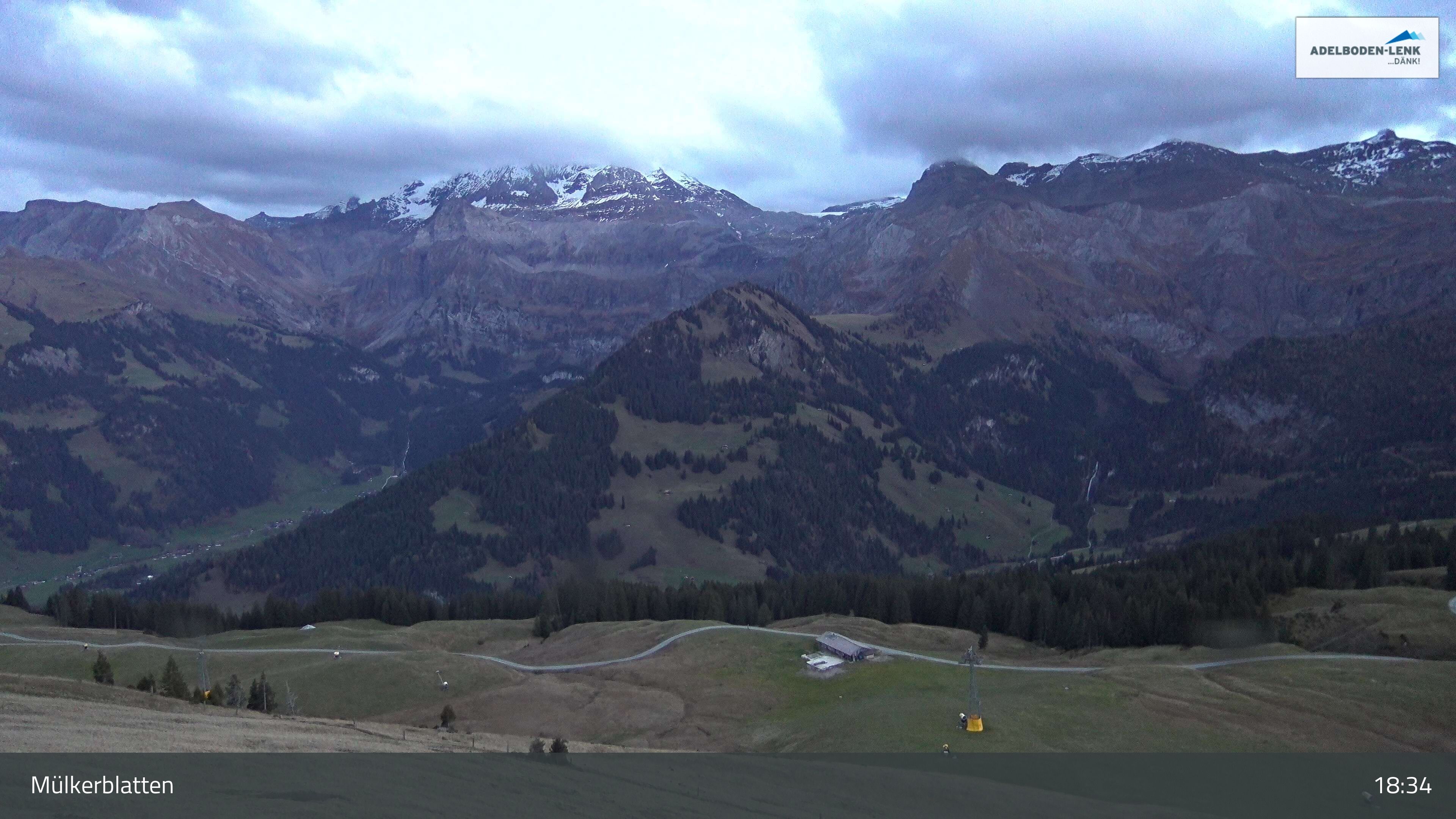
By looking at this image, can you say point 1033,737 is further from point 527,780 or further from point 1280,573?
point 1280,573

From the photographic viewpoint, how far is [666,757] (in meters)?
81.7

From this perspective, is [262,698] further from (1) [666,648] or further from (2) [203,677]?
(1) [666,648]

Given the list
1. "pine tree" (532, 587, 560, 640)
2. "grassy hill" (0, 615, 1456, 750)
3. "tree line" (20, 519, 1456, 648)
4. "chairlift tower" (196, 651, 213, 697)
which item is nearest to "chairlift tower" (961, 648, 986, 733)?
"grassy hill" (0, 615, 1456, 750)

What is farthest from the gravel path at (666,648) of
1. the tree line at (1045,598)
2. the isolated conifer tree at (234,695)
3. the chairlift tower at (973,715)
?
the chairlift tower at (973,715)

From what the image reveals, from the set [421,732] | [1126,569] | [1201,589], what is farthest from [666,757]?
[1126,569]

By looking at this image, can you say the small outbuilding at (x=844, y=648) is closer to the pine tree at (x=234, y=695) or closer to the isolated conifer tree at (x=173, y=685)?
the pine tree at (x=234, y=695)

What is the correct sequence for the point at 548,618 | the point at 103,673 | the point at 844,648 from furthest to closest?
the point at 548,618 < the point at 844,648 < the point at 103,673

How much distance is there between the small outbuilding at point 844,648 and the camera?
129500mm

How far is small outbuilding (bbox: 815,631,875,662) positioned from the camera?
425ft

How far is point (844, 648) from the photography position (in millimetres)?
131375

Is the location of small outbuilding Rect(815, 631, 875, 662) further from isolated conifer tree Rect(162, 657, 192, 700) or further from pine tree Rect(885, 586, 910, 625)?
isolated conifer tree Rect(162, 657, 192, 700)

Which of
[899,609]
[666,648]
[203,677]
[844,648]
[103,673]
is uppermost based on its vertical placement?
[103,673]

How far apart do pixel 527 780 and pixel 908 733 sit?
4214cm

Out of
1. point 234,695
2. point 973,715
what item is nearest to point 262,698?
point 234,695
